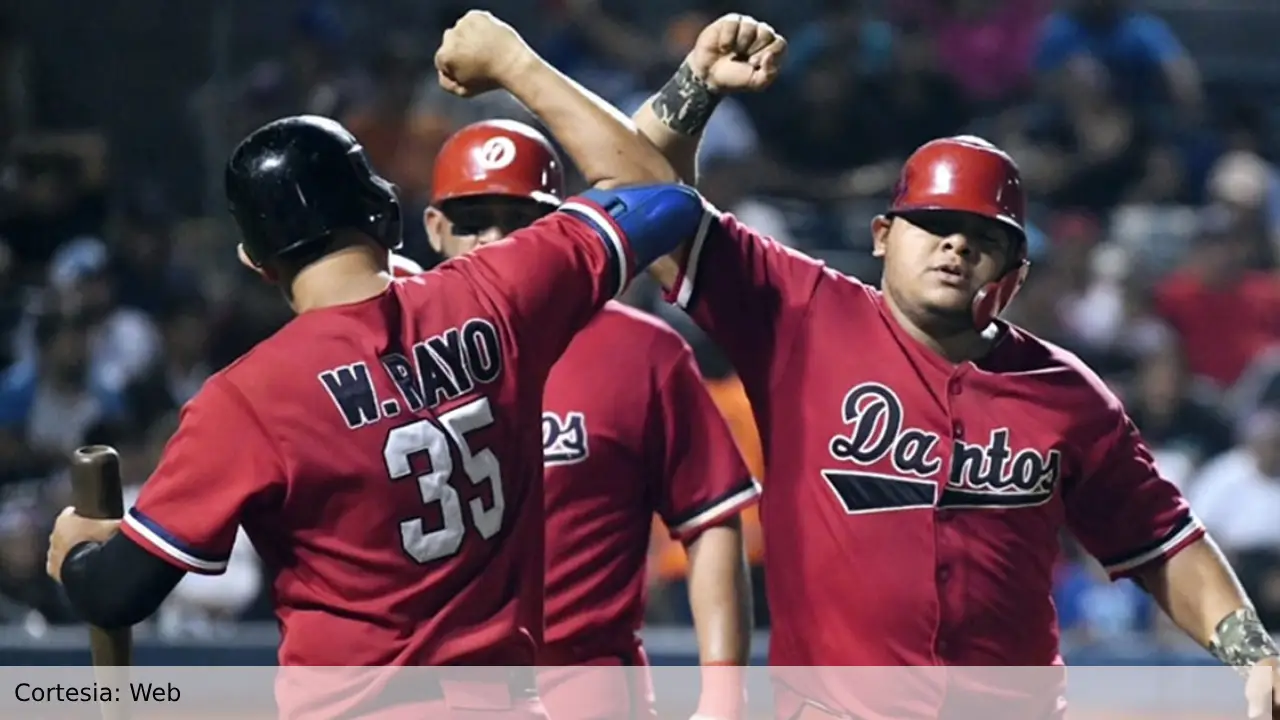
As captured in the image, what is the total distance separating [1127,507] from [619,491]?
1.03 m

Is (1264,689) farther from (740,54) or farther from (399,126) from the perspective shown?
(399,126)

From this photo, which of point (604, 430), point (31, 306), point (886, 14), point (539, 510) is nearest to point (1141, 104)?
point (886, 14)

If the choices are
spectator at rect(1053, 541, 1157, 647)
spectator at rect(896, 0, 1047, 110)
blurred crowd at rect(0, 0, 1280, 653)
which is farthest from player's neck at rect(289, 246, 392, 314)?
spectator at rect(896, 0, 1047, 110)

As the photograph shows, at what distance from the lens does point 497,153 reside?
14.2ft

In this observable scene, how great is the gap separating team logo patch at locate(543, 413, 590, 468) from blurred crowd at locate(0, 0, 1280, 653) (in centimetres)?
346

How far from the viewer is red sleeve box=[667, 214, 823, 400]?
147 inches

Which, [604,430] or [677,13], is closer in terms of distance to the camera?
[604,430]

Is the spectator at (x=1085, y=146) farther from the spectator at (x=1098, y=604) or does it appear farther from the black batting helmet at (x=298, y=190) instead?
the black batting helmet at (x=298, y=190)

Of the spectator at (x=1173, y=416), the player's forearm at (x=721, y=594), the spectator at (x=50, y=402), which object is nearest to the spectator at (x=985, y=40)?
the spectator at (x=1173, y=416)

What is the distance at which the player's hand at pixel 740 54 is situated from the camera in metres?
3.62

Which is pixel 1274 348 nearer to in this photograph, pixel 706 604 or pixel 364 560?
pixel 706 604

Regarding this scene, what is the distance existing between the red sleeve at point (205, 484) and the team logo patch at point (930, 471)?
1.13m

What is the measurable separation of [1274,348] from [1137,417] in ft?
3.83

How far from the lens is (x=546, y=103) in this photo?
366cm
